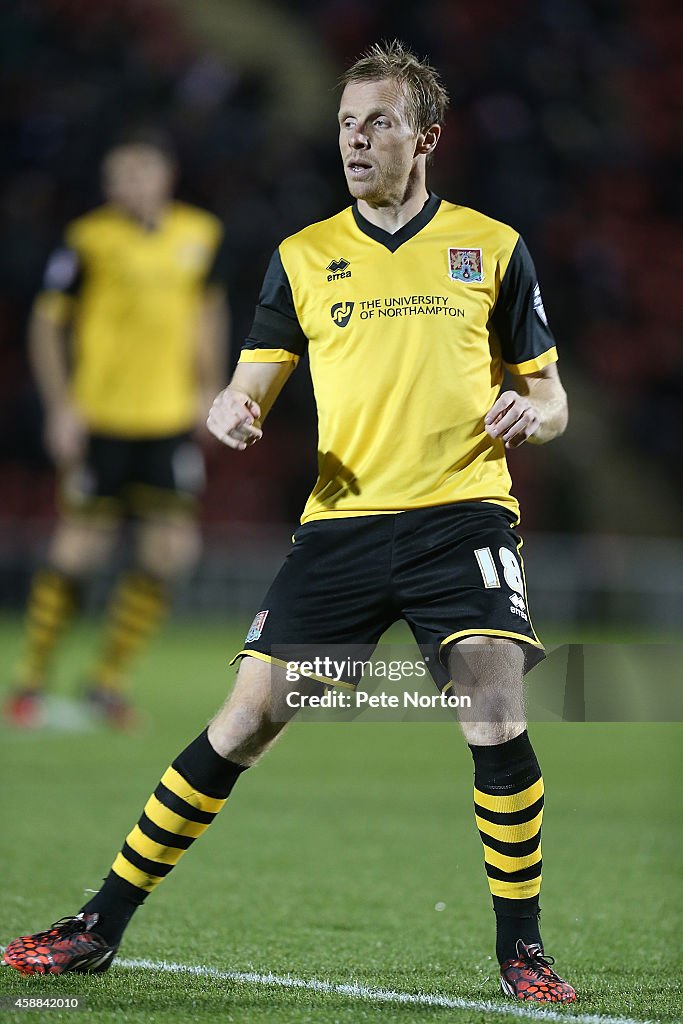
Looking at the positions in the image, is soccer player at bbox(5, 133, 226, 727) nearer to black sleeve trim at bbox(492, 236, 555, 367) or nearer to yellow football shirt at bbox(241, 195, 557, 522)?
yellow football shirt at bbox(241, 195, 557, 522)

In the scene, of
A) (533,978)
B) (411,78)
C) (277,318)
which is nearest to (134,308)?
(277,318)

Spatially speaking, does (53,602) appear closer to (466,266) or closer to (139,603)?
(139,603)

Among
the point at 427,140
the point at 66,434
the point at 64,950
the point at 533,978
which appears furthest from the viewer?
the point at 66,434

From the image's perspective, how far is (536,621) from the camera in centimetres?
1479

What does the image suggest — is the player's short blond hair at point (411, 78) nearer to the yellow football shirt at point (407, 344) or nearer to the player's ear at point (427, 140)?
the player's ear at point (427, 140)

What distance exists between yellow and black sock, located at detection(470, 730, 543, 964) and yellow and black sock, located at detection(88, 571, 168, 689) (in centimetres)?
465

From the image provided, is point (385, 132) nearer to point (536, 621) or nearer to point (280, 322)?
point (280, 322)

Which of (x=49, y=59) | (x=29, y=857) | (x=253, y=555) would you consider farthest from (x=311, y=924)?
(x=49, y=59)

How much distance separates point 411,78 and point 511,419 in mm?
874

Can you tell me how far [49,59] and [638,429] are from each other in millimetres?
7944

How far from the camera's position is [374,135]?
351 cm

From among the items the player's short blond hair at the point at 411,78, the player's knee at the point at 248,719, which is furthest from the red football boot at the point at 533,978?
the player's short blond hair at the point at 411,78

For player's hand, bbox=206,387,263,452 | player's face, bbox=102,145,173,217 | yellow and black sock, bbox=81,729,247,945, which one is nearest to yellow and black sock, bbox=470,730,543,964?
yellow and black sock, bbox=81,729,247,945

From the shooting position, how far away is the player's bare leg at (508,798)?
10.8 feet
